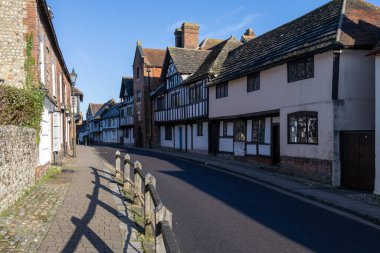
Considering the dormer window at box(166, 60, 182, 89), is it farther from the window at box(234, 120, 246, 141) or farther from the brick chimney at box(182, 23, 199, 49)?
the window at box(234, 120, 246, 141)

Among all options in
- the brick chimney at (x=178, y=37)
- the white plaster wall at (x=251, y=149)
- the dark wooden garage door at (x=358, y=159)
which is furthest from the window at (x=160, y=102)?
the dark wooden garage door at (x=358, y=159)

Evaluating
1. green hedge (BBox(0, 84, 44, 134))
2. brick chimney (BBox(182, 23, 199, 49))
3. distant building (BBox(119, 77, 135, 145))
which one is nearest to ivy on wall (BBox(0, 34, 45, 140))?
green hedge (BBox(0, 84, 44, 134))

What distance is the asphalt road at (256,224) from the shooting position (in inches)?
275

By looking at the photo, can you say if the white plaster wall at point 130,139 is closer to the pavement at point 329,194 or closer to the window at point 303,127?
the pavement at point 329,194

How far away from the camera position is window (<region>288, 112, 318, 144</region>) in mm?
16244

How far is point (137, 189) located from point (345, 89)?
9.78 meters

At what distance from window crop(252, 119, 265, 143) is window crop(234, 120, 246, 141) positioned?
1303 mm

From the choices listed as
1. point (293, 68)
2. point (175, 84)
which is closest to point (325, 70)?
point (293, 68)

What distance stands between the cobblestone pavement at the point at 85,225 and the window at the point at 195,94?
1959 cm

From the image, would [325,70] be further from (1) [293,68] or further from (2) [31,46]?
(2) [31,46]

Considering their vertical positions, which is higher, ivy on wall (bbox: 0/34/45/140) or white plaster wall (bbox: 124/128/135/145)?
ivy on wall (bbox: 0/34/45/140)

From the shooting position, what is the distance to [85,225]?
749 cm

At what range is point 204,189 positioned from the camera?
13.2 meters

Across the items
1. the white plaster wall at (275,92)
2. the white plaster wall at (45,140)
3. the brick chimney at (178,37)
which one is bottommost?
the white plaster wall at (45,140)
